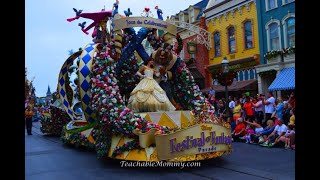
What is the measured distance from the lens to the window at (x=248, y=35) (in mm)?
21766

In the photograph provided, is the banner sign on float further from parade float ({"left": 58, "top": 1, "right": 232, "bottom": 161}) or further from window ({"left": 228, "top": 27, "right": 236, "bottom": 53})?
window ({"left": 228, "top": 27, "right": 236, "bottom": 53})

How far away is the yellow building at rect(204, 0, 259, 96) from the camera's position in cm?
2134

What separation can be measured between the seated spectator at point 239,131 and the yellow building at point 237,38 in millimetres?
9542

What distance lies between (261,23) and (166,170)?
53.2 feet

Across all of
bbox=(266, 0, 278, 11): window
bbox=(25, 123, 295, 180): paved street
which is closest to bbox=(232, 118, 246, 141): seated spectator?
bbox=(25, 123, 295, 180): paved street

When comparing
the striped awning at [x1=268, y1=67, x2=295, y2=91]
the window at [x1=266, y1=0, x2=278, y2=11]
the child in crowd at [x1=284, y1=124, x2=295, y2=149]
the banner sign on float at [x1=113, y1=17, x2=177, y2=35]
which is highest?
the window at [x1=266, y1=0, x2=278, y2=11]

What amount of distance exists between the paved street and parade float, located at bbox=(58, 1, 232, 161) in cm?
31

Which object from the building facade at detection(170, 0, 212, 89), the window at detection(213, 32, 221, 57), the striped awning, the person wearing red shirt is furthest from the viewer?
the building facade at detection(170, 0, 212, 89)

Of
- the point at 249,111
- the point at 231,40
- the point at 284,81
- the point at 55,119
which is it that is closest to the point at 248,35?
the point at 231,40

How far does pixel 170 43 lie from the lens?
364 inches

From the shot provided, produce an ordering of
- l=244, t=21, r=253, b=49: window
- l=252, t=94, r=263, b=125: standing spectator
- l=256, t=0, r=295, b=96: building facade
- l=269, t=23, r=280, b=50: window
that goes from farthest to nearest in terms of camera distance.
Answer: l=244, t=21, r=253, b=49: window → l=269, t=23, r=280, b=50: window → l=256, t=0, r=295, b=96: building facade → l=252, t=94, r=263, b=125: standing spectator

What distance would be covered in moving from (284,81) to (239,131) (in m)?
7.15

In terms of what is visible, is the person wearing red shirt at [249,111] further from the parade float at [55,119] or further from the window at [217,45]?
the window at [217,45]
